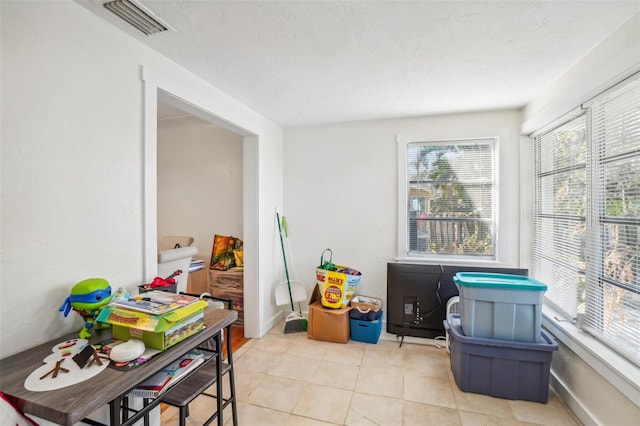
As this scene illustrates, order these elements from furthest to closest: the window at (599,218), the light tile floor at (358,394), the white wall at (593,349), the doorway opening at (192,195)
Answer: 1. the light tile floor at (358,394)
2. the doorway opening at (192,195)
3. the window at (599,218)
4. the white wall at (593,349)

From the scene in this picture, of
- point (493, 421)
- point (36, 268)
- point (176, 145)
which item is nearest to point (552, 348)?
point (493, 421)

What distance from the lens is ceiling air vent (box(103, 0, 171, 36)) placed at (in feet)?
4.29

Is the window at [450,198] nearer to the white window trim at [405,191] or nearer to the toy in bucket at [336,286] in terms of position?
the white window trim at [405,191]

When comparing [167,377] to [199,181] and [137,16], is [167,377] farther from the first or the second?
[199,181]

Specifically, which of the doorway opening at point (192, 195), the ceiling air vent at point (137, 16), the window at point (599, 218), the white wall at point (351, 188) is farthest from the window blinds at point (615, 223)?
the doorway opening at point (192, 195)

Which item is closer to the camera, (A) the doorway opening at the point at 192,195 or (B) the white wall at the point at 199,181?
(A) the doorway opening at the point at 192,195

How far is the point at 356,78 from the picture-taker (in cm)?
210

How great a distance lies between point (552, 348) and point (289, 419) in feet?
5.94

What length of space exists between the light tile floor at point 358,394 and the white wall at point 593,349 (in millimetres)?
205

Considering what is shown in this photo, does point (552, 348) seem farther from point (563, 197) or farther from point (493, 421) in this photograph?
point (563, 197)

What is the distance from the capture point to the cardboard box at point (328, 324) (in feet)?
9.21

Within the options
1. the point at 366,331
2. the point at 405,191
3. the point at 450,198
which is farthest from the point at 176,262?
the point at 450,198

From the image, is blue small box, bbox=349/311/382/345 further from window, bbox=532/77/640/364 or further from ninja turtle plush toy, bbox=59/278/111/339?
ninja turtle plush toy, bbox=59/278/111/339

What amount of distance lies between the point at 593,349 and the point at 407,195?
74.0 inches
